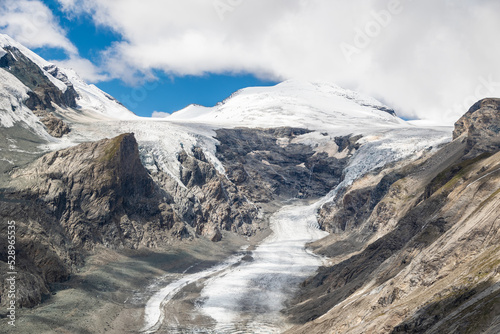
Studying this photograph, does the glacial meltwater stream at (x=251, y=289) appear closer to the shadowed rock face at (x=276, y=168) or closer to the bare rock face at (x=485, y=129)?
the bare rock face at (x=485, y=129)

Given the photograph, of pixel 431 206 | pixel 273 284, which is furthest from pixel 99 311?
pixel 431 206

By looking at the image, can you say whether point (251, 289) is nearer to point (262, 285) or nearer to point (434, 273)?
point (262, 285)

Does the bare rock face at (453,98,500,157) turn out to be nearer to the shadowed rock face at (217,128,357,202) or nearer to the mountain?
the mountain

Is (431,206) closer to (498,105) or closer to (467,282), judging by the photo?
(467,282)

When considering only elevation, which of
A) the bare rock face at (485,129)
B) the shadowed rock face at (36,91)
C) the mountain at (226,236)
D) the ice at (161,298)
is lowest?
the ice at (161,298)

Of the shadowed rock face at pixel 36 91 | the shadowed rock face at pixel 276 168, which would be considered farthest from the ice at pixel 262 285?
the shadowed rock face at pixel 36 91

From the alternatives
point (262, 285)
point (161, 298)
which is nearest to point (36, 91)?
point (161, 298)
